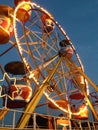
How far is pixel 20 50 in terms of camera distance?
56.9 ft

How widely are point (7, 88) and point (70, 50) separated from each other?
7.44 metres

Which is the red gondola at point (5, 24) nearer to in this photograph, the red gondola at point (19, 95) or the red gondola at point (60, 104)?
the red gondola at point (19, 95)

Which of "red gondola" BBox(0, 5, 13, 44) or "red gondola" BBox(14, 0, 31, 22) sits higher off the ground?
"red gondola" BBox(14, 0, 31, 22)

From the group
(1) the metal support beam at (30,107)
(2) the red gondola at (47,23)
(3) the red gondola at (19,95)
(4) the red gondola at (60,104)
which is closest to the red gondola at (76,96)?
(4) the red gondola at (60,104)

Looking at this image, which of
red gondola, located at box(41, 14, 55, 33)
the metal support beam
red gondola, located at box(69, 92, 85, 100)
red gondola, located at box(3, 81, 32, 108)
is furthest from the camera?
red gondola, located at box(69, 92, 85, 100)

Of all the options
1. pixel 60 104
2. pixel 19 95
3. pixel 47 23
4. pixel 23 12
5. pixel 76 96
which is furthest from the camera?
pixel 76 96

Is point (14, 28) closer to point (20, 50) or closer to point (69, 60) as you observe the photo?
point (20, 50)

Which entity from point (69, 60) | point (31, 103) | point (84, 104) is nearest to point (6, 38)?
point (31, 103)

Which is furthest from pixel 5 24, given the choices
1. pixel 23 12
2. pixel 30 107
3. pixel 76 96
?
pixel 76 96

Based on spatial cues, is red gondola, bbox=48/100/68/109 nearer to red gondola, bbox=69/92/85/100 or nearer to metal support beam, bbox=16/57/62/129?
red gondola, bbox=69/92/85/100

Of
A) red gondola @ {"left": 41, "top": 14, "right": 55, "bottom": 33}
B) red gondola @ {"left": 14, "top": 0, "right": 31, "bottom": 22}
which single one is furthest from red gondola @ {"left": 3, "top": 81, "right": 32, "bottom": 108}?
red gondola @ {"left": 41, "top": 14, "right": 55, "bottom": 33}

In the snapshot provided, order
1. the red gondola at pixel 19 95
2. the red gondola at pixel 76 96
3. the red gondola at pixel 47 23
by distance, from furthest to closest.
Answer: the red gondola at pixel 76 96
the red gondola at pixel 47 23
the red gondola at pixel 19 95

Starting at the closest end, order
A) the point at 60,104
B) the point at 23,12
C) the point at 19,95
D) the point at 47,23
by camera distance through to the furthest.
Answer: the point at 19,95 → the point at 60,104 → the point at 23,12 → the point at 47,23

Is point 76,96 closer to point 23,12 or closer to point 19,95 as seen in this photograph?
point 19,95
